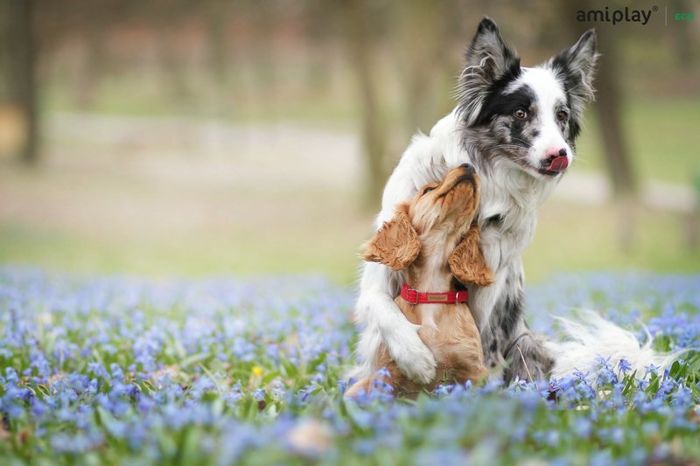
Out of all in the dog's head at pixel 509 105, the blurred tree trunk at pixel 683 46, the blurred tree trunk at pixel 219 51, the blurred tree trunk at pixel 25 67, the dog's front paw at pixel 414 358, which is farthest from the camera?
the blurred tree trunk at pixel 219 51

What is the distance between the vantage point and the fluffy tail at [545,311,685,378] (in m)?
→ 4.31

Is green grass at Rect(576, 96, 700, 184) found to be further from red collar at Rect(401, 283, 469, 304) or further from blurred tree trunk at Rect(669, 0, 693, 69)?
red collar at Rect(401, 283, 469, 304)

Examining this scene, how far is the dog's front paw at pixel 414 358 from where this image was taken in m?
3.71

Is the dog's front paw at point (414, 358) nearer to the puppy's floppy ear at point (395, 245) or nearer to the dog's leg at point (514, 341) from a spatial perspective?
the puppy's floppy ear at point (395, 245)

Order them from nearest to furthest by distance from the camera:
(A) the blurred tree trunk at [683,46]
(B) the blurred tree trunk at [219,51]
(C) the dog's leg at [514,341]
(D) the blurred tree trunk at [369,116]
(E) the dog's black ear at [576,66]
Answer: (C) the dog's leg at [514,341] → (E) the dog's black ear at [576,66] → (D) the blurred tree trunk at [369,116] → (A) the blurred tree trunk at [683,46] → (B) the blurred tree trunk at [219,51]

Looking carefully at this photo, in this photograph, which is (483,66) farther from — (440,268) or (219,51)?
(219,51)

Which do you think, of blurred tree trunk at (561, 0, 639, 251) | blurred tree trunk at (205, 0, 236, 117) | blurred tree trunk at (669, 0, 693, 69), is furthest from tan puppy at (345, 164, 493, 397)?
blurred tree trunk at (669, 0, 693, 69)

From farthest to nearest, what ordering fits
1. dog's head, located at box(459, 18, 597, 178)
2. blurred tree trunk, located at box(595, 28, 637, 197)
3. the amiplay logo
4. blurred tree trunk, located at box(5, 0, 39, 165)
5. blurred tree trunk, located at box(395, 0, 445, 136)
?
blurred tree trunk, located at box(5, 0, 39, 165) → blurred tree trunk, located at box(595, 28, 637, 197) → blurred tree trunk, located at box(395, 0, 445, 136) → the amiplay logo → dog's head, located at box(459, 18, 597, 178)

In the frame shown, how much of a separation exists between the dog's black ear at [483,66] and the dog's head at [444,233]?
488 millimetres

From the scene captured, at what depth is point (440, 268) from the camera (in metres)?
3.95

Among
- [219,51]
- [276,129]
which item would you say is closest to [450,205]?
[276,129]

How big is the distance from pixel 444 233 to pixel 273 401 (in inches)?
49.6

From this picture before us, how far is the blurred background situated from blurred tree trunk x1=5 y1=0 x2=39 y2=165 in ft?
0.16

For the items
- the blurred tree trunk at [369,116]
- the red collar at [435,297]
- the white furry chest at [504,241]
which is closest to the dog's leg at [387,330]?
the red collar at [435,297]
